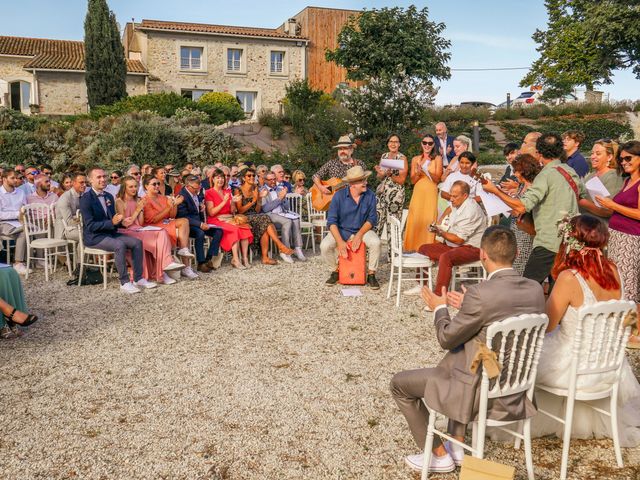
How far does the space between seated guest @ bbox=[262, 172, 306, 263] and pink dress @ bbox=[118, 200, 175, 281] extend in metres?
2.16

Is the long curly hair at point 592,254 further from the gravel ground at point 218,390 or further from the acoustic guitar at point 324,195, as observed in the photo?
the acoustic guitar at point 324,195

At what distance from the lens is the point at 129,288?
7.17 m

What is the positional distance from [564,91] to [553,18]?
659 centimetres

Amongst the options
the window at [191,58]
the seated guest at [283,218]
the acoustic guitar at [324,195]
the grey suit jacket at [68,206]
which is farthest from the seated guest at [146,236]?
the window at [191,58]

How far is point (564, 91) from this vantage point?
3189 centimetres

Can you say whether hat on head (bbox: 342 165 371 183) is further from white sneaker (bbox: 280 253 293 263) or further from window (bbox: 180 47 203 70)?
window (bbox: 180 47 203 70)

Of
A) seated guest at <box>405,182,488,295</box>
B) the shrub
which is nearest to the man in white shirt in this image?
seated guest at <box>405,182,488,295</box>

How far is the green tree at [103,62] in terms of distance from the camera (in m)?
26.9

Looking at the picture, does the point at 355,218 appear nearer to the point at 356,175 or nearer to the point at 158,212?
the point at 356,175

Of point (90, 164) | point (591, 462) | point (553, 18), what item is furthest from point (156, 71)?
point (591, 462)

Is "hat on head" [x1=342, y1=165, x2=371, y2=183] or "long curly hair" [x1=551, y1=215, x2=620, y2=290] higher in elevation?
"hat on head" [x1=342, y1=165, x2=371, y2=183]

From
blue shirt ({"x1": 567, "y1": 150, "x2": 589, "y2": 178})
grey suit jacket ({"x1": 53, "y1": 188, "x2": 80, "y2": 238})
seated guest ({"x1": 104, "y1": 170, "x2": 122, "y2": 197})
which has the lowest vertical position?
grey suit jacket ({"x1": 53, "y1": 188, "x2": 80, "y2": 238})

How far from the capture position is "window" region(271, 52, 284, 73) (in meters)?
32.9

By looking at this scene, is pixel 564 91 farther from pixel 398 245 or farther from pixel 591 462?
pixel 591 462
